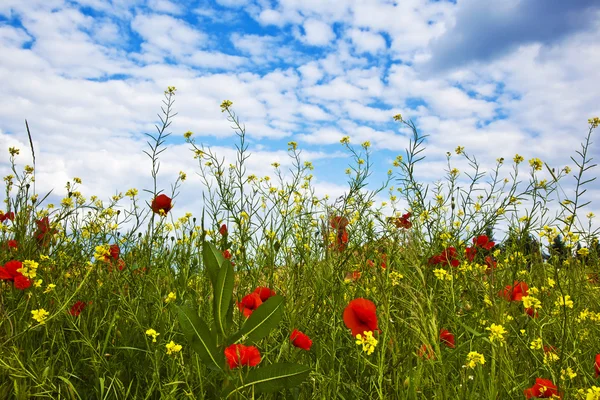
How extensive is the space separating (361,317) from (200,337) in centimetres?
57

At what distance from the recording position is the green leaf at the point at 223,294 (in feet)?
5.13

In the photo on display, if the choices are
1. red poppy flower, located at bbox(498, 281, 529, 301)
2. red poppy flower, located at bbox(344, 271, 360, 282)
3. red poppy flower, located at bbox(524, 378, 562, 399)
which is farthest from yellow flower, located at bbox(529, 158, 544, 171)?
red poppy flower, located at bbox(524, 378, 562, 399)

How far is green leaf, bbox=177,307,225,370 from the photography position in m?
1.53

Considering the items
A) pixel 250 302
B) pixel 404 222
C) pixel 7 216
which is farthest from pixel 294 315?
pixel 7 216

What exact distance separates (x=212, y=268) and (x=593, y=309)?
8.91 feet

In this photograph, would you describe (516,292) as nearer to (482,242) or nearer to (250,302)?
(482,242)

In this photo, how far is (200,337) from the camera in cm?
157

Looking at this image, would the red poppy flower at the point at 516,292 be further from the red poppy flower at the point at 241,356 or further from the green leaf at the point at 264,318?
the red poppy flower at the point at 241,356

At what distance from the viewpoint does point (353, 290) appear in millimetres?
2518

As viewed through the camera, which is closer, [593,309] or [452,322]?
[452,322]

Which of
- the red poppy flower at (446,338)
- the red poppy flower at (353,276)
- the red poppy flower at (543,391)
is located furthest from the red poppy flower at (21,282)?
the red poppy flower at (543,391)

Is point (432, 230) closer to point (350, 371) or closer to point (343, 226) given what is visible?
point (343, 226)

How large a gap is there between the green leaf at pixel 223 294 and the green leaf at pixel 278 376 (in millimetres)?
195

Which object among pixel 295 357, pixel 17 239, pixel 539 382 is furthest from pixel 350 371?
pixel 17 239
